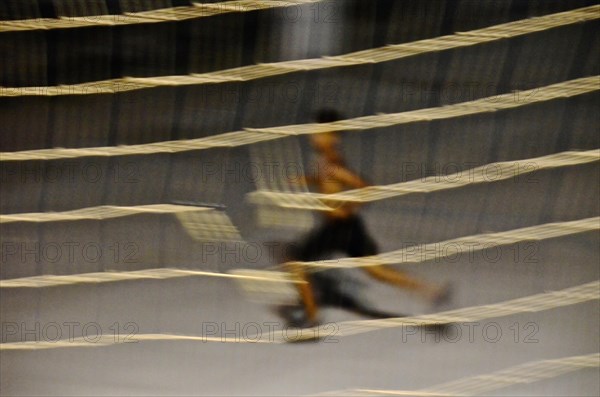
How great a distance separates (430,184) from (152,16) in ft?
3.10

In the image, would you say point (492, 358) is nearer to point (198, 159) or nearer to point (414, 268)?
point (414, 268)

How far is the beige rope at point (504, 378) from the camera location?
223 centimetres

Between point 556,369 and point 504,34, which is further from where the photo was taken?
point 556,369

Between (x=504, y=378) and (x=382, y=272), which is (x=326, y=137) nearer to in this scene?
(x=382, y=272)

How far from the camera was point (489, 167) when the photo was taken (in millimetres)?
2152

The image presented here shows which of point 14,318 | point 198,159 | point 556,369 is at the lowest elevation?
point 556,369

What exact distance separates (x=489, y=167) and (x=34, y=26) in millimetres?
1395

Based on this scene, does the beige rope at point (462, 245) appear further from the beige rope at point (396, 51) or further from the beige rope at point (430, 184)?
the beige rope at point (396, 51)

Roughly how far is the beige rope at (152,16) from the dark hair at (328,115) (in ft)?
1.02

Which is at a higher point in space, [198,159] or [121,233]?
[198,159]

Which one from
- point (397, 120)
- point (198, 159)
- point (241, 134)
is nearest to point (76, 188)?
point (198, 159)

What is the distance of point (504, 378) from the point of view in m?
2.25

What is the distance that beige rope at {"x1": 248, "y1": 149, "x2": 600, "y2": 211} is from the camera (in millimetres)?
2148

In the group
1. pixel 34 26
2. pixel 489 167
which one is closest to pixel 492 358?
pixel 489 167
